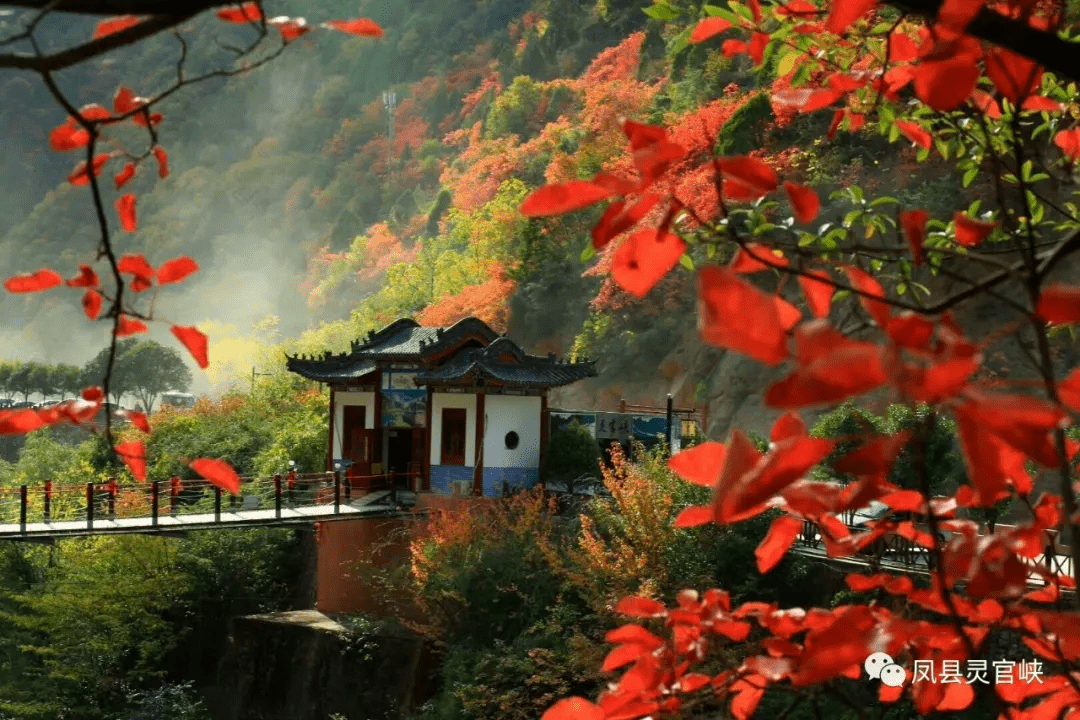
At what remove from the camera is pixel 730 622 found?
177cm

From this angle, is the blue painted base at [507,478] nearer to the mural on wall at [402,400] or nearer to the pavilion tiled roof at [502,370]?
the pavilion tiled roof at [502,370]

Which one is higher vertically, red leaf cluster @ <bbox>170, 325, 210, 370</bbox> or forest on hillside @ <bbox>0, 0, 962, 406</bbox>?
forest on hillside @ <bbox>0, 0, 962, 406</bbox>

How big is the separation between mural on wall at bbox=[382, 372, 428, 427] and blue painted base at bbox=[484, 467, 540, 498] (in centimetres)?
143

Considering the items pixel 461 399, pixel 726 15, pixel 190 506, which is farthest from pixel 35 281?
pixel 190 506

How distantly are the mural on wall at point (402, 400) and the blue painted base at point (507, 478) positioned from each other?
1429mm

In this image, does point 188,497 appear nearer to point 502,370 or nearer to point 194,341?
point 502,370

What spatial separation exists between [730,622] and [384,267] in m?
35.5

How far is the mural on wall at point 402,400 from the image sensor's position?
52.4 feet

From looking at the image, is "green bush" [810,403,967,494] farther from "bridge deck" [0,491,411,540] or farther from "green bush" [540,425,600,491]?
"bridge deck" [0,491,411,540]

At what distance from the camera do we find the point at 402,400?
1603 cm

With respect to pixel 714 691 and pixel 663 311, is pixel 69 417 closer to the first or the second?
pixel 714 691

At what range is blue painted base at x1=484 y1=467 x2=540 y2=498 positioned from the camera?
15.0 m

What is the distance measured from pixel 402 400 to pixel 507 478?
1874 millimetres

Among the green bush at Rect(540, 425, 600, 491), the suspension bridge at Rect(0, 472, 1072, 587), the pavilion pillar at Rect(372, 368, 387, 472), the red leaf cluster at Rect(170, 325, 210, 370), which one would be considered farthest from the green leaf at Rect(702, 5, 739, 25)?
the pavilion pillar at Rect(372, 368, 387, 472)
